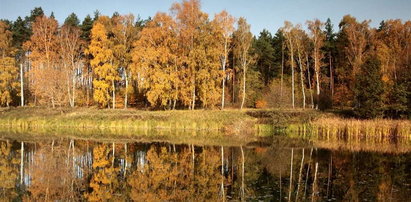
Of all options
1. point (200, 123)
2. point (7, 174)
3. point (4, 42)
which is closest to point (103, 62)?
point (4, 42)

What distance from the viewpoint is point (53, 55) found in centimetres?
5191

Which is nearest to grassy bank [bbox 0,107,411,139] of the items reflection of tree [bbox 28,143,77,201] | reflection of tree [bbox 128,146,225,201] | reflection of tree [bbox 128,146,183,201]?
reflection of tree [bbox 28,143,77,201]

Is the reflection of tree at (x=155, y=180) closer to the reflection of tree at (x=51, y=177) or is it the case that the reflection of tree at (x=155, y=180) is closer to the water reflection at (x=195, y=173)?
the water reflection at (x=195, y=173)

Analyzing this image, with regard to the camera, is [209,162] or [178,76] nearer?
[209,162]

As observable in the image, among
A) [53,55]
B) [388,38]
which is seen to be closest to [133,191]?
[53,55]

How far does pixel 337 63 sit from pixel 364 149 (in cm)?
3335

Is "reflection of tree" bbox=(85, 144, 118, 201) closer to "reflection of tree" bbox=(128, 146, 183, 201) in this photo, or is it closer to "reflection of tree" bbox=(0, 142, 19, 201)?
"reflection of tree" bbox=(128, 146, 183, 201)

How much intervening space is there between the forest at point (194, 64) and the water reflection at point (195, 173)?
15562 mm


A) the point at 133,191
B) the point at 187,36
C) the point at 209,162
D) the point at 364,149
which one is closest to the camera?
the point at 133,191

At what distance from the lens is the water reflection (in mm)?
14609

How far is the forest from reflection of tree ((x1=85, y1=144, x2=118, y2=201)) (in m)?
22.4

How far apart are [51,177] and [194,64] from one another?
28.6 metres

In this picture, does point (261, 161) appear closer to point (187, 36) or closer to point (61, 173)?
point (61, 173)

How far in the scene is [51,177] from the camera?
56.5ft
